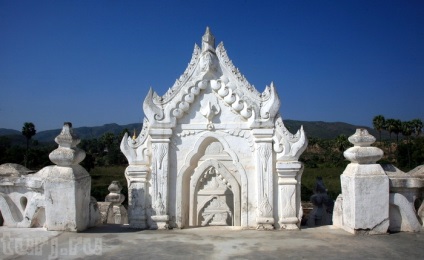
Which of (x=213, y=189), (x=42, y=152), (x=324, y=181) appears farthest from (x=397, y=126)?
(x=213, y=189)

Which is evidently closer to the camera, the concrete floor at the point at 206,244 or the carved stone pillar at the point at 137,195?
the concrete floor at the point at 206,244

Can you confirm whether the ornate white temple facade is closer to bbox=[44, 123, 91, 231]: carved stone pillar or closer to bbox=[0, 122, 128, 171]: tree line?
bbox=[44, 123, 91, 231]: carved stone pillar

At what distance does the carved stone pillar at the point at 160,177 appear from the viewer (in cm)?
776

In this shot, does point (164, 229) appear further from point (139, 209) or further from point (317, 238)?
point (317, 238)

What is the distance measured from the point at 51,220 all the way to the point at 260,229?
4.19m

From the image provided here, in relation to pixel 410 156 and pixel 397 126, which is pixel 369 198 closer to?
pixel 410 156

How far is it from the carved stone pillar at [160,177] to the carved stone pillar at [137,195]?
0.56 ft

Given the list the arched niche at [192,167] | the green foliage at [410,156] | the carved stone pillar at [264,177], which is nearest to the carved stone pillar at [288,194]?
the carved stone pillar at [264,177]

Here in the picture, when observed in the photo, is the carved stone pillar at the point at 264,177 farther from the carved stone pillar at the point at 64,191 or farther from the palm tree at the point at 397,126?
the palm tree at the point at 397,126

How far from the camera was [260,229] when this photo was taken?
7.58m

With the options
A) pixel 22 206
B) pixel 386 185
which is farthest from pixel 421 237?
pixel 22 206

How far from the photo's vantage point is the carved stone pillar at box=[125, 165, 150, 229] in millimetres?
7809

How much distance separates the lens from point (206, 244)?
6.47m

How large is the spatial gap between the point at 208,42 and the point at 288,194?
3.67m
